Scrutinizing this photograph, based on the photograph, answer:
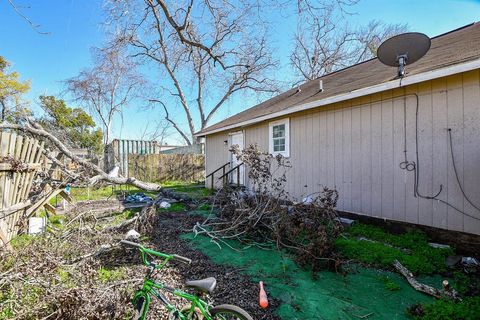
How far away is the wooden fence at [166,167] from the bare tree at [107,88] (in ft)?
34.4

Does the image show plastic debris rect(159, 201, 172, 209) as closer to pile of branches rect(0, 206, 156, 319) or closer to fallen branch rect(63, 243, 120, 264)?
fallen branch rect(63, 243, 120, 264)

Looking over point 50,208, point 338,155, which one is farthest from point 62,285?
point 338,155

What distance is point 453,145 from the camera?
13.3ft

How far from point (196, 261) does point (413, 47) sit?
519 cm

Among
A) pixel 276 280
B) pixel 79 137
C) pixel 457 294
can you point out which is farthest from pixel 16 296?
pixel 79 137

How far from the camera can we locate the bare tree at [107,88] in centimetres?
2189

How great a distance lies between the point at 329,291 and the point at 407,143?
3136 millimetres

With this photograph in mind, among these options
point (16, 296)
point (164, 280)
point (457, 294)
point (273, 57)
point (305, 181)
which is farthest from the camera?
point (273, 57)

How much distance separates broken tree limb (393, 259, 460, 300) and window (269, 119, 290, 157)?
4475 mm

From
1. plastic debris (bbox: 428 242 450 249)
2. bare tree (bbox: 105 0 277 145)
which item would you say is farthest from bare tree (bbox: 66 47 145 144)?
plastic debris (bbox: 428 242 450 249)

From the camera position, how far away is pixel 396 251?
3848 mm

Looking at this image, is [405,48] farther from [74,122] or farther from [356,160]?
[74,122]

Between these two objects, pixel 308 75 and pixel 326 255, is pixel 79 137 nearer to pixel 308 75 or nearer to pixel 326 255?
pixel 308 75

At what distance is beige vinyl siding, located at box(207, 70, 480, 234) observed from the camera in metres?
3.94
